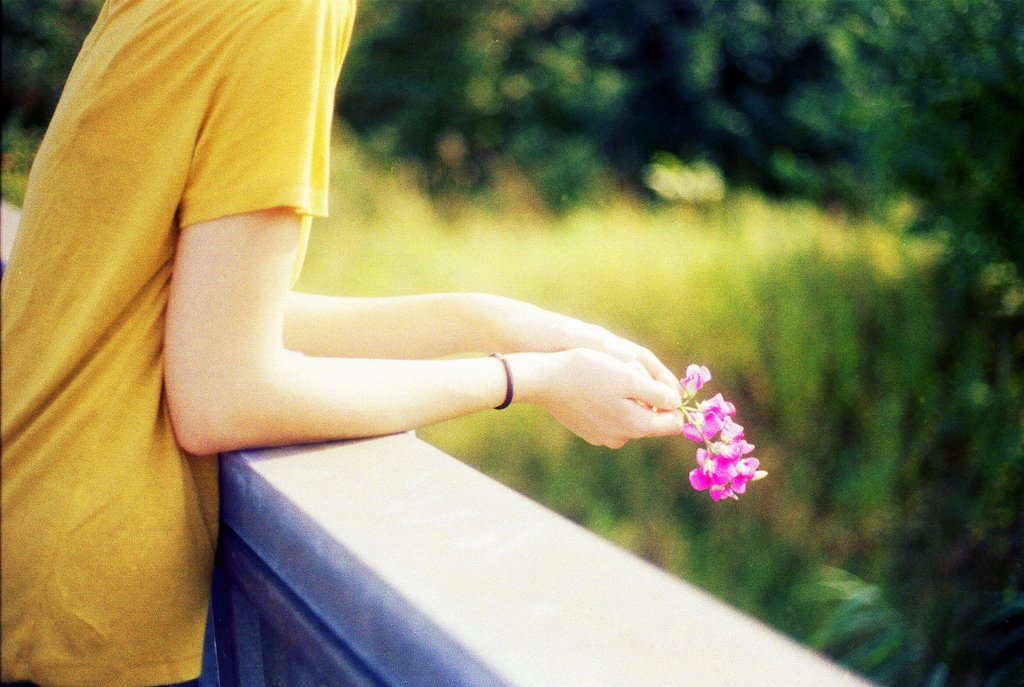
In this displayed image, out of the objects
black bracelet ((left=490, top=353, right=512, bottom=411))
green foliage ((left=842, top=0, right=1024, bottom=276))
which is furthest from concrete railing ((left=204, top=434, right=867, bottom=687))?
green foliage ((left=842, top=0, right=1024, bottom=276))

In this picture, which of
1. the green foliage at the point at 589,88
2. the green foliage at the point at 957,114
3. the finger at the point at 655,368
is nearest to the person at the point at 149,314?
the finger at the point at 655,368

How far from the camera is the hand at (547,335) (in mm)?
1295

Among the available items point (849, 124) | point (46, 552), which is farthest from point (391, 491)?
point (849, 124)

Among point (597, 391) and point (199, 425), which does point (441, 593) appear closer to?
point (199, 425)

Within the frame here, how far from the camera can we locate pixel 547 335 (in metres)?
1.32

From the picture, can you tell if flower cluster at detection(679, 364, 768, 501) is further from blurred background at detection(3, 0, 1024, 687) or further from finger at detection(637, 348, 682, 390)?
blurred background at detection(3, 0, 1024, 687)

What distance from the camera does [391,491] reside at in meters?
0.90

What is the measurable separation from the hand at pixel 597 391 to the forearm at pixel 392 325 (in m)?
0.20

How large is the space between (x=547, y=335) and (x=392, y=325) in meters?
0.25

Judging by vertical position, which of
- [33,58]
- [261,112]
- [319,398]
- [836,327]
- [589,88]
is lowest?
[836,327]

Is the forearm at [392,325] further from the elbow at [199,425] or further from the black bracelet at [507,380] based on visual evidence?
the elbow at [199,425]

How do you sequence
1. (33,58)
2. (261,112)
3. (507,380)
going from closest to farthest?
(261,112) < (507,380) < (33,58)

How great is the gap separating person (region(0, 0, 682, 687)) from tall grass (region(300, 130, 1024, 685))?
9.90ft

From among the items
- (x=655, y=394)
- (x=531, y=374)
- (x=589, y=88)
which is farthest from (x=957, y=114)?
(x=589, y=88)
